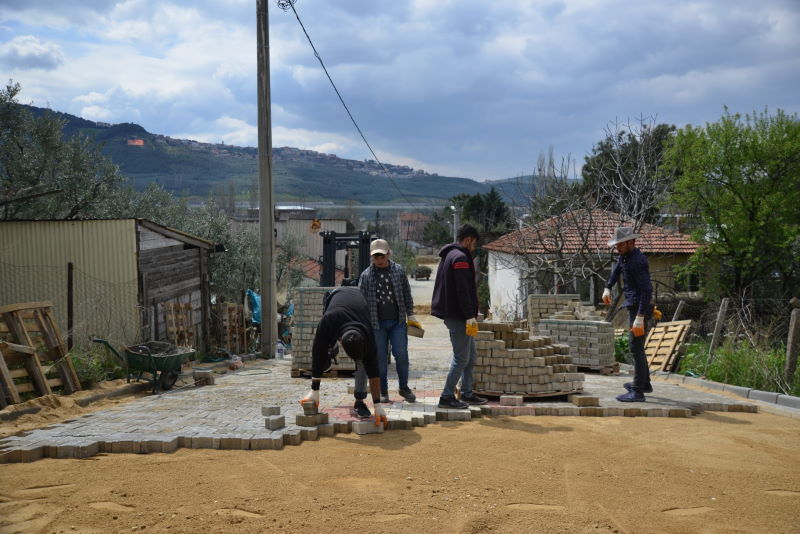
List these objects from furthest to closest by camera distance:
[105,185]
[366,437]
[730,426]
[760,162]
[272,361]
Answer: [760,162] < [105,185] < [272,361] < [730,426] < [366,437]

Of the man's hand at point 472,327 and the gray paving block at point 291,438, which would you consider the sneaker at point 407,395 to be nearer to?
the man's hand at point 472,327

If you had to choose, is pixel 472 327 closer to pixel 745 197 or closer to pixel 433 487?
pixel 433 487

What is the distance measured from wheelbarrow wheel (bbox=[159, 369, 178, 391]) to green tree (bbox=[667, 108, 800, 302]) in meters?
18.7

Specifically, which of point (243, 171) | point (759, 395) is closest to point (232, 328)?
point (759, 395)

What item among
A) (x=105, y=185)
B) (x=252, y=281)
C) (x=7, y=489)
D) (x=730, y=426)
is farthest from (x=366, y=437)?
(x=252, y=281)

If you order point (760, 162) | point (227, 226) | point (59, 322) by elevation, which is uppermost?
point (760, 162)

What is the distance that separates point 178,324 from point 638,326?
1007cm

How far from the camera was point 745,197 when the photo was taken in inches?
866

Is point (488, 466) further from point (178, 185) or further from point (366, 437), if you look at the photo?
point (178, 185)

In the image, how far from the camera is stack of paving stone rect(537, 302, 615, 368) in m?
11.4

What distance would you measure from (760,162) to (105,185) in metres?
21.7

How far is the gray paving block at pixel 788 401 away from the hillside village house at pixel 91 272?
35.2 feet

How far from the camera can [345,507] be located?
4.31 metres

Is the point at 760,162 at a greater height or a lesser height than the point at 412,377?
greater
